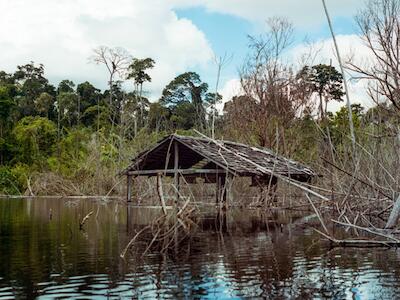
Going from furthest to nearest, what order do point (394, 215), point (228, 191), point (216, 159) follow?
1. point (228, 191)
2. point (216, 159)
3. point (394, 215)

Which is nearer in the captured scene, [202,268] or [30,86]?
[202,268]

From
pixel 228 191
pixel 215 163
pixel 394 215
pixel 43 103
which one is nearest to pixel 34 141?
pixel 43 103

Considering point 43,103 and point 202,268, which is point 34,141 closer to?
point 43,103

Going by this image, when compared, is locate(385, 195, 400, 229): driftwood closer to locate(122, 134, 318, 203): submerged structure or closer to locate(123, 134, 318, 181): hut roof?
locate(123, 134, 318, 181): hut roof

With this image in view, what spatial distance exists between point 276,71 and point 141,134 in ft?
29.4

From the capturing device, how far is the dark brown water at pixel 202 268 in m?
6.48

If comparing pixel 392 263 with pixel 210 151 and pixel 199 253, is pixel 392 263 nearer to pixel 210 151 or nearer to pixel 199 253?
pixel 199 253

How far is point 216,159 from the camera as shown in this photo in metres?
19.5

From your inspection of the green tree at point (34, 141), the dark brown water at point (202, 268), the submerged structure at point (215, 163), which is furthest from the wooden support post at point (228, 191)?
the green tree at point (34, 141)

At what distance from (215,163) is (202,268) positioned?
1185cm

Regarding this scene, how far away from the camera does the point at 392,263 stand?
8.22 metres

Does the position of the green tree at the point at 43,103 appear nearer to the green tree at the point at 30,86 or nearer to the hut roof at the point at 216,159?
the green tree at the point at 30,86

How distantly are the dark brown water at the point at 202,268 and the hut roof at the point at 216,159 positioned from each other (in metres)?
6.85

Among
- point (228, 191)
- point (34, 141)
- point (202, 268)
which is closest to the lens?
point (202, 268)
